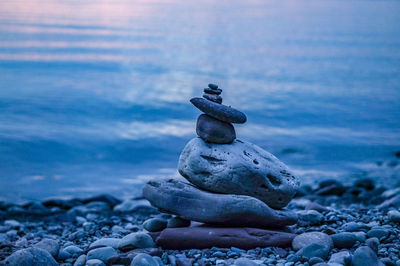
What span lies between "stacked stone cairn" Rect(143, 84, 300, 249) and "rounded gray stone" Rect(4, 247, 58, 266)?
1.29m

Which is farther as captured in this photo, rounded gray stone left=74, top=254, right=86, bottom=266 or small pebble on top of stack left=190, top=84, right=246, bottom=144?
small pebble on top of stack left=190, top=84, right=246, bottom=144

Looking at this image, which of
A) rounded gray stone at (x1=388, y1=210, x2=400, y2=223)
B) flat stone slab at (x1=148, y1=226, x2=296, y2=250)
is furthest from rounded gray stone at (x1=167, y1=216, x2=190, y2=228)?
rounded gray stone at (x1=388, y1=210, x2=400, y2=223)

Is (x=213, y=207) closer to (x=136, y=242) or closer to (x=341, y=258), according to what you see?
(x=136, y=242)

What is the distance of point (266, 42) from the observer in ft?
137

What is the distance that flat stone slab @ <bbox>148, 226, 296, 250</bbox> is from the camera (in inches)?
247

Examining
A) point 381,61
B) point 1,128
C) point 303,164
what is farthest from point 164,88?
point 381,61

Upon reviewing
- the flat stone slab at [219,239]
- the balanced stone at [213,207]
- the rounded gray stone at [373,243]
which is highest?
the balanced stone at [213,207]

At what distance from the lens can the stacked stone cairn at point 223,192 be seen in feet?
20.7

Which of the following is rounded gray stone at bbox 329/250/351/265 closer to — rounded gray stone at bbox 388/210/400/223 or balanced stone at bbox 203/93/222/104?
rounded gray stone at bbox 388/210/400/223

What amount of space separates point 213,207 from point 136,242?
0.95 metres

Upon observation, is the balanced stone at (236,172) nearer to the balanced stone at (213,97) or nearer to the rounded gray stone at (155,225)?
the balanced stone at (213,97)

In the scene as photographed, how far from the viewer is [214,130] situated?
677 centimetres

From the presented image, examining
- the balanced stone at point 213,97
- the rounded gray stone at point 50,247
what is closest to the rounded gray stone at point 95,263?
the rounded gray stone at point 50,247

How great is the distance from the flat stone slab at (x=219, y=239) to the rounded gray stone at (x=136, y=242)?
0.38 feet
